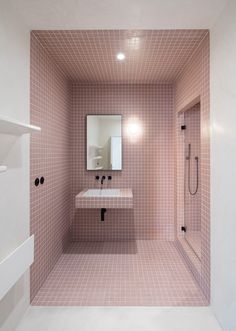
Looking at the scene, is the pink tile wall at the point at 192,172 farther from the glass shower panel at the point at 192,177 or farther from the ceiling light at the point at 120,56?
the ceiling light at the point at 120,56

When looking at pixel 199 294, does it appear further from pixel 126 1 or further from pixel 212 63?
pixel 126 1

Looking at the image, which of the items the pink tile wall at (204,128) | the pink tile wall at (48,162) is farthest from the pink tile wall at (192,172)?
the pink tile wall at (48,162)

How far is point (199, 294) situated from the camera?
2160 millimetres

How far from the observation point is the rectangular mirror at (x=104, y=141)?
3.52 metres

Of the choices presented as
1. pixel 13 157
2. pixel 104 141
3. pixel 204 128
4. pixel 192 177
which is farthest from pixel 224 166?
pixel 104 141

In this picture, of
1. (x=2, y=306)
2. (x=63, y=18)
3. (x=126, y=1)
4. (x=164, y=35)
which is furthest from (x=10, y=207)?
(x=164, y=35)

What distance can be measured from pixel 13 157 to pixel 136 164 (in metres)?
2.15

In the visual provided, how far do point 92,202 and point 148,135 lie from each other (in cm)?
141

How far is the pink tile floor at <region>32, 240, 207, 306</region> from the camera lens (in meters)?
2.07

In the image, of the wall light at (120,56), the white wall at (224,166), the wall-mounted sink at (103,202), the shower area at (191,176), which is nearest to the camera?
the white wall at (224,166)

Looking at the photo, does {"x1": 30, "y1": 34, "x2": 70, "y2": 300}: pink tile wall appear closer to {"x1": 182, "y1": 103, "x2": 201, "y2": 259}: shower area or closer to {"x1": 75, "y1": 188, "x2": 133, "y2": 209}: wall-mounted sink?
{"x1": 75, "y1": 188, "x2": 133, "y2": 209}: wall-mounted sink

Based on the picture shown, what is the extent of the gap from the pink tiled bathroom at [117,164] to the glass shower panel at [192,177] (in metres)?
0.02

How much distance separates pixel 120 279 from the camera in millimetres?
2430

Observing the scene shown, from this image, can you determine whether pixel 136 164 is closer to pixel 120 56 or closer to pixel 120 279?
pixel 120 56
